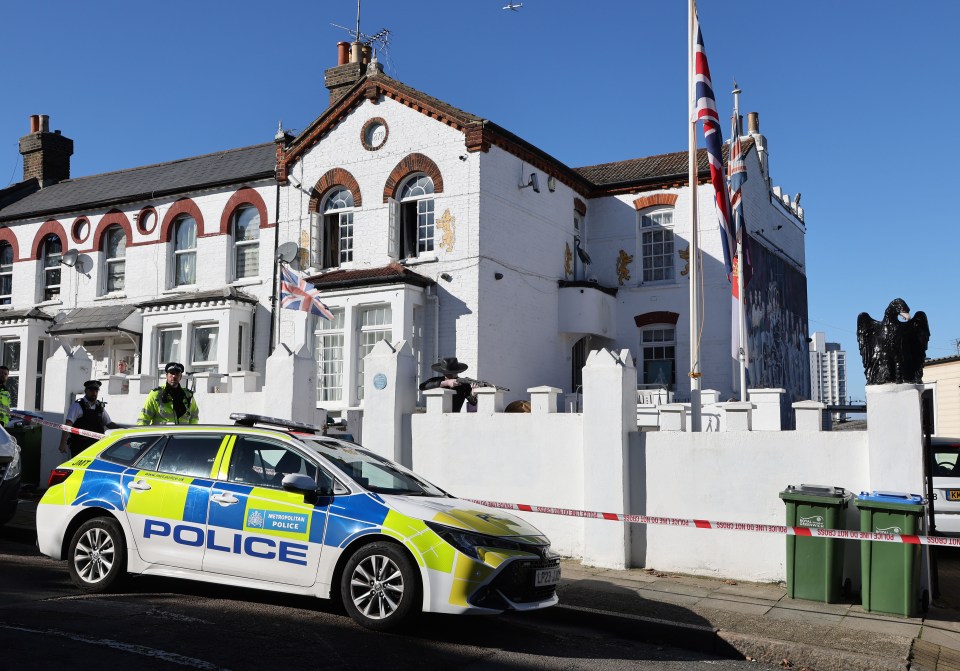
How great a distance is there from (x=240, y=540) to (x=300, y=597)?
93 centimetres

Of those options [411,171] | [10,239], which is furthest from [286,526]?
[10,239]

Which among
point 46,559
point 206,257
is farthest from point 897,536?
point 206,257

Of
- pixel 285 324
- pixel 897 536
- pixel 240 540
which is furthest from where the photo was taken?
pixel 285 324

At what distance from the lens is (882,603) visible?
8172 millimetres

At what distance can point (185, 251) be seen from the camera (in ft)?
75.7

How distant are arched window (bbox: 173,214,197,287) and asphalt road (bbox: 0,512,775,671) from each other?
51.4 feet

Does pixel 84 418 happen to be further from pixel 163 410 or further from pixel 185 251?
pixel 185 251

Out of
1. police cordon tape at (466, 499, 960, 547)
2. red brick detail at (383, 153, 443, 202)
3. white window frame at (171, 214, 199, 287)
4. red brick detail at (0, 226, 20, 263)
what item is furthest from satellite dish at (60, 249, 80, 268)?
police cordon tape at (466, 499, 960, 547)

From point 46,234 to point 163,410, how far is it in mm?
17131

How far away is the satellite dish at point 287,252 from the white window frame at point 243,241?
160cm

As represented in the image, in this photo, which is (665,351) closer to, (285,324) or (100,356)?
(285,324)

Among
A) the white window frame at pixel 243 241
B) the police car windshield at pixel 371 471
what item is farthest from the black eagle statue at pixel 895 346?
the white window frame at pixel 243 241

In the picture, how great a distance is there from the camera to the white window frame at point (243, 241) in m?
22.2

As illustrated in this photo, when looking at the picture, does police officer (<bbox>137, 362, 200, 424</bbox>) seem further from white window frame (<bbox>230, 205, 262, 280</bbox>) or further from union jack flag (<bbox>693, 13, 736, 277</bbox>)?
white window frame (<bbox>230, 205, 262, 280</bbox>)
